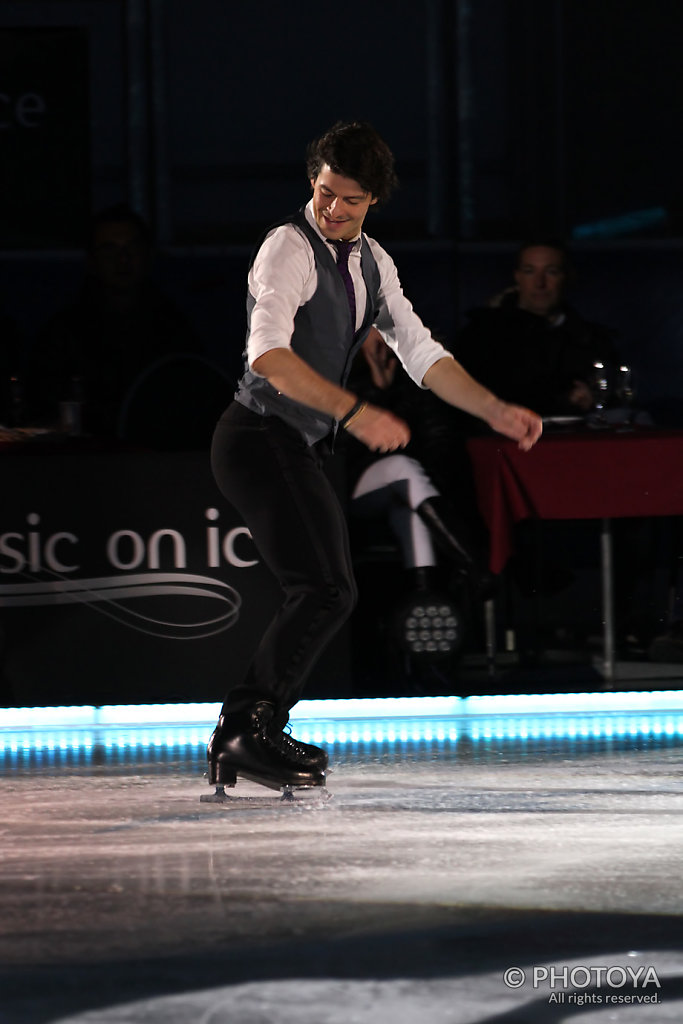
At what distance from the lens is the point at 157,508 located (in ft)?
17.2

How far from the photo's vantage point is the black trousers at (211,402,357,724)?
385 centimetres

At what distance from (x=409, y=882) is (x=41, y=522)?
237 centimetres

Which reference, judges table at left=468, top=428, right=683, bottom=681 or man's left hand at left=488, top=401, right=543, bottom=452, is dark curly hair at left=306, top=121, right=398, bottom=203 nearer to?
man's left hand at left=488, top=401, right=543, bottom=452

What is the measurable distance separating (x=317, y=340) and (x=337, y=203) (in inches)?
12.9

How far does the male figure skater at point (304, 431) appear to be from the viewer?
3.76m

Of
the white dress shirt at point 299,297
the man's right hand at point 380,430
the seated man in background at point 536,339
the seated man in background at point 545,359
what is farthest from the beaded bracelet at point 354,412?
the seated man in background at point 536,339

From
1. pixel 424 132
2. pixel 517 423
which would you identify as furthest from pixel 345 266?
pixel 424 132

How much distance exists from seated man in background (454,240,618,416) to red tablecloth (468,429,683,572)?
4.16 feet

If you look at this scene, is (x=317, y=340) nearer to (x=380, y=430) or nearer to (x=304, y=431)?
(x=304, y=431)

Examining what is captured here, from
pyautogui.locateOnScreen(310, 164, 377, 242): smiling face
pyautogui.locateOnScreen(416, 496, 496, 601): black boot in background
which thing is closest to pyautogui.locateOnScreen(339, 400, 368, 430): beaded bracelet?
pyautogui.locateOnScreen(310, 164, 377, 242): smiling face

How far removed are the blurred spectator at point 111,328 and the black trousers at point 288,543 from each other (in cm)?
302

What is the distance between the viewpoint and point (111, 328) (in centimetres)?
706

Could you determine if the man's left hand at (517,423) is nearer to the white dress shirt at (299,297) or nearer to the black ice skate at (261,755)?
the white dress shirt at (299,297)

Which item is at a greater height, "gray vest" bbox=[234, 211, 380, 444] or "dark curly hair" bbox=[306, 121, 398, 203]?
"dark curly hair" bbox=[306, 121, 398, 203]
